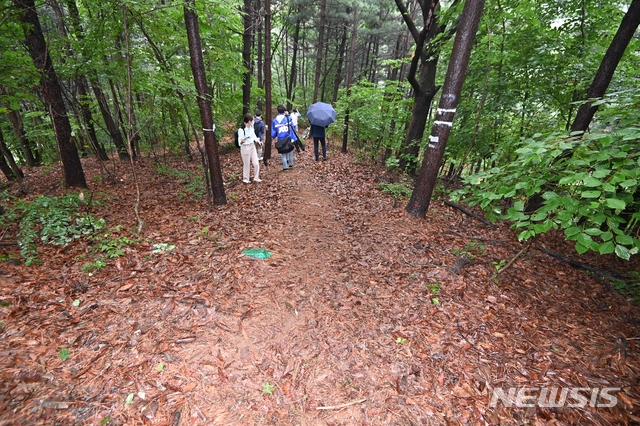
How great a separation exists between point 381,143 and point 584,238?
876 centimetres

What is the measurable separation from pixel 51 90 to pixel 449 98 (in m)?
8.94

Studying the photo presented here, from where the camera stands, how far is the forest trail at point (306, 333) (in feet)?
7.91

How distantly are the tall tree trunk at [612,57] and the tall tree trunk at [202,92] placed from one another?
661 cm

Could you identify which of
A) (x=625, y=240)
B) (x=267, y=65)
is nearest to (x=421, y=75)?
(x=267, y=65)

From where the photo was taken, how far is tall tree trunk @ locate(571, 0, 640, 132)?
4156 millimetres

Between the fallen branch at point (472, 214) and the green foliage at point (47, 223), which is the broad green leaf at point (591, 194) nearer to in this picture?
the fallen branch at point (472, 214)

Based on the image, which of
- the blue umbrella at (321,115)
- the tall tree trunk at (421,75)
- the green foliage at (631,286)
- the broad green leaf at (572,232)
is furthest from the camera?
the blue umbrella at (321,115)

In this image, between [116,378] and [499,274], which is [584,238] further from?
[116,378]

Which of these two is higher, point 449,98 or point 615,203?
point 449,98

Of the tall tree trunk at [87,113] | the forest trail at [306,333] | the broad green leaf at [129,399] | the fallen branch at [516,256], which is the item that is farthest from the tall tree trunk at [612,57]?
the tall tree trunk at [87,113]

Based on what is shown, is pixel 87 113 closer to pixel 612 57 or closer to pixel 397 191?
pixel 397 191

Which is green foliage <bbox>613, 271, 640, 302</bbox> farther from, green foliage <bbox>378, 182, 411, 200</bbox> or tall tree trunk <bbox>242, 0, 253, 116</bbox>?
tall tree trunk <bbox>242, 0, 253, 116</bbox>

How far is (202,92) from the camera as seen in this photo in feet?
17.7

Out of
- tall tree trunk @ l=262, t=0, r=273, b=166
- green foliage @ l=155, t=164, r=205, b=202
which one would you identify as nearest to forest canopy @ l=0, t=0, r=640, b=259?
tall tree trunk @ l=262, t=0, r=273, b=166
